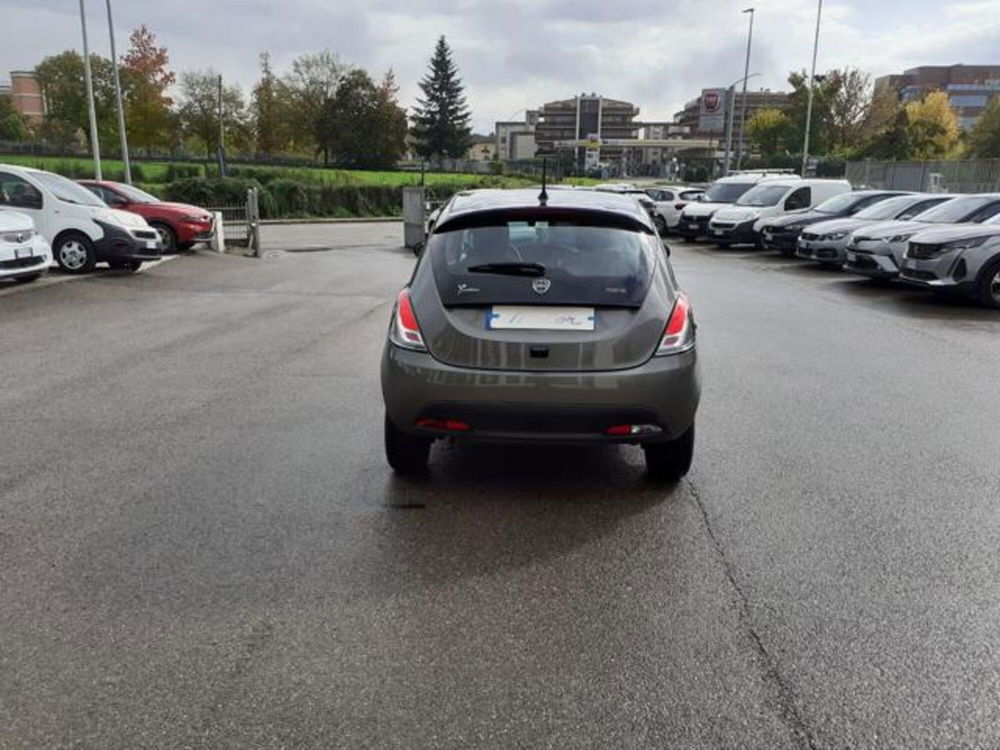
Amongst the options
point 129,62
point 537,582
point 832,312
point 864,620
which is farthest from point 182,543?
point 129,62

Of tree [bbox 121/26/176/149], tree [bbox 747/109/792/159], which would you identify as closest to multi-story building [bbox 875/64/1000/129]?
tree [bbox 747/109/792/159]

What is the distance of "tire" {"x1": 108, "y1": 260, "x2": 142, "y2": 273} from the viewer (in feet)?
47.9

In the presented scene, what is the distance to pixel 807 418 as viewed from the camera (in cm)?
632

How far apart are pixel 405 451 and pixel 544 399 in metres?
1.05

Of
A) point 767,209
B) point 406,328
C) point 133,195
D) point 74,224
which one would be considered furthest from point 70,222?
point 767,209

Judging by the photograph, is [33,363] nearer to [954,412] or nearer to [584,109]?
[954,412]

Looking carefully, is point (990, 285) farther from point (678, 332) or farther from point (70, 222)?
point (70, 222)

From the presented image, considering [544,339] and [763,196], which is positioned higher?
[763,196]

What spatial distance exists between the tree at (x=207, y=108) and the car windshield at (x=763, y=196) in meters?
51.6

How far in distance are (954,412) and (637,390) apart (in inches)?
148

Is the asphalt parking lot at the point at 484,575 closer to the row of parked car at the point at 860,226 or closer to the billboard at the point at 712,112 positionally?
the row of parked car at the point at 860,226

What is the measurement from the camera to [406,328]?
14.5ft

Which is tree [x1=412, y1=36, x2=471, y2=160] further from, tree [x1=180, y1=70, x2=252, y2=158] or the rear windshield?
the rear windshield

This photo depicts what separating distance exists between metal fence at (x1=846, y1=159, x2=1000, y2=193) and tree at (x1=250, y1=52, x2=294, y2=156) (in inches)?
2019
